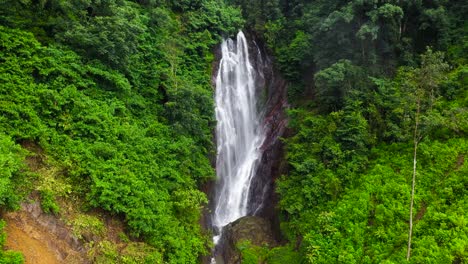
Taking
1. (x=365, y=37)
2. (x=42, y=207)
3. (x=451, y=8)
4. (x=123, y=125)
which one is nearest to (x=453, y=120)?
(x=365, y=37)

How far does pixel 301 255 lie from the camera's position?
1694 cm

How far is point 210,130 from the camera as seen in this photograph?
23.3 meters

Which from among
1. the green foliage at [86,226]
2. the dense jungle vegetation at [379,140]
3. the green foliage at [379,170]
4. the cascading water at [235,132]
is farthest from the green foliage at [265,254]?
A: the green foliage at [86,226]

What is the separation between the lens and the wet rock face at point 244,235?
750 inches

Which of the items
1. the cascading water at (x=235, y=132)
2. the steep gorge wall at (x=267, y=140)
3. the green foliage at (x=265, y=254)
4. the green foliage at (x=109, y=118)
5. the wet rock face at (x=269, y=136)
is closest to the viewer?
the green foliage at (x=109, y=118)

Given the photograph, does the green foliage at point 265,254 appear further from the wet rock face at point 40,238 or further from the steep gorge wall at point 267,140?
the wet rock face at point 40,238

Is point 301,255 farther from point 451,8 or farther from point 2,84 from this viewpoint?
point 451,8

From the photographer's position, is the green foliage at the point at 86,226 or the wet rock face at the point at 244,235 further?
the wet rock face at the point at 244,235

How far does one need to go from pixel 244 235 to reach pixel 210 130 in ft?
24.4

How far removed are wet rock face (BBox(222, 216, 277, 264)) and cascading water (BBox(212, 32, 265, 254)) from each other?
1174mm

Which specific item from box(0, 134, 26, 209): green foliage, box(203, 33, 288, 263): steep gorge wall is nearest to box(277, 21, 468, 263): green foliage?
box(203, 33, 288, 263): steep gorge wall

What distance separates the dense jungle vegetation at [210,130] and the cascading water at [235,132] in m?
2.65

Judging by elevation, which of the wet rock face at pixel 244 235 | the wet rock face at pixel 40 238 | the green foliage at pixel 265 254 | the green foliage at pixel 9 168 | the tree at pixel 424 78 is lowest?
the green foliage at pixel 265 254

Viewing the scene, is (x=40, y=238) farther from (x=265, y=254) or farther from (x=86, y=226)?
(x=265, y=254)
